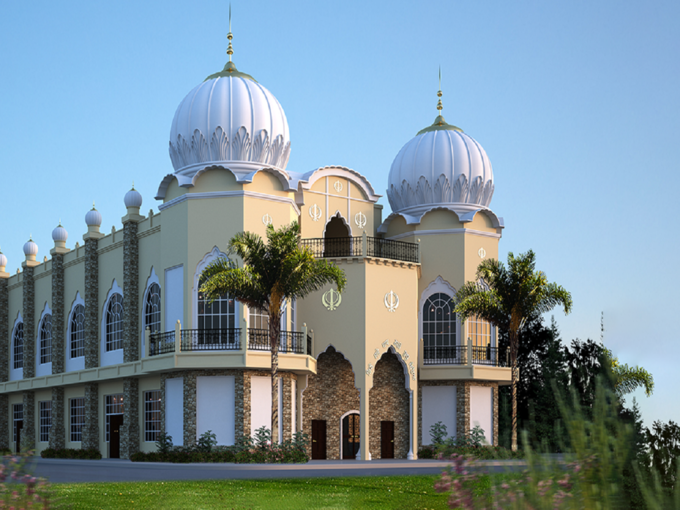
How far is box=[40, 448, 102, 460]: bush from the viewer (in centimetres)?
3866

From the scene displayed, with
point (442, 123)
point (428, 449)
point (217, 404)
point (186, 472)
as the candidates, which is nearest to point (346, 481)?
point (186, 472)

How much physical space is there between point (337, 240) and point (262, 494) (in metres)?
21.7

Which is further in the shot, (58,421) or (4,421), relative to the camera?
(4,421)

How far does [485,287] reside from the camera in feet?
129

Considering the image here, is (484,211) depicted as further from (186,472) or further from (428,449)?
(186,472)

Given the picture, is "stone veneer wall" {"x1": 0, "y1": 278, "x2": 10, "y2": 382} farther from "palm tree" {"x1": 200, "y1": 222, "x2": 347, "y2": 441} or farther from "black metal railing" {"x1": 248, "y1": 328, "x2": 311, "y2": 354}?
"palm tree" {"x1": 200, "y1": 222, "x2": 347, "y2": 441}

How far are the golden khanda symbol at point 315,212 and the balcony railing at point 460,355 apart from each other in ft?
24.9

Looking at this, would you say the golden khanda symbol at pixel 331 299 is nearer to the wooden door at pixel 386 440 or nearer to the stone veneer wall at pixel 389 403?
the stone veneer wall at pixel 389 403

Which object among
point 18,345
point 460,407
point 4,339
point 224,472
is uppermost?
point 4,339

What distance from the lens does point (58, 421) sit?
43.8m

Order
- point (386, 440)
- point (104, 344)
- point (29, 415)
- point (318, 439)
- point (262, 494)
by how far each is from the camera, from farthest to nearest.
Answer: point (29, 415)
point (104, 344)
point (386, 440)
point (318, 439)
point (262, 494)

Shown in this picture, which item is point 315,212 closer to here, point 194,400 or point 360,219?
point 360,219

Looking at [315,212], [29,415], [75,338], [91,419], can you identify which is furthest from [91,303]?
[315,212]

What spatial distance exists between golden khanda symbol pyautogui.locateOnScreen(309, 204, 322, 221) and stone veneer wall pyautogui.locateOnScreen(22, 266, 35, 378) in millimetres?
19536
